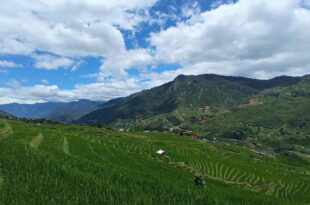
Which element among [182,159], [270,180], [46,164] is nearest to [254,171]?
[270,180]

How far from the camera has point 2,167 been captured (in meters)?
24.1

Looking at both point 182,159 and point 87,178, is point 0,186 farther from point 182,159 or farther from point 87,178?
point 182,159

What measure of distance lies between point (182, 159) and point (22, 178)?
422ft

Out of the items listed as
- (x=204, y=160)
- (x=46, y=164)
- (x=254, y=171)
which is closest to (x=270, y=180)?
(x=254, y=171)

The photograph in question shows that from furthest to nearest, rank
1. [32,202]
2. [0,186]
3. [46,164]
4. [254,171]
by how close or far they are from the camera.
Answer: [254,171]
[46,164]
[0,186]
[32,202]

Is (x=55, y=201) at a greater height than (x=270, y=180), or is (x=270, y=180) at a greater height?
(x=55, y=201)

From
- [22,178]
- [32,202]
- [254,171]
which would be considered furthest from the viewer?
[254,171]

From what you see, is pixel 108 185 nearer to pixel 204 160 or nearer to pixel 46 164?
pixel 46 164

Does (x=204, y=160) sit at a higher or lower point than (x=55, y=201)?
lower

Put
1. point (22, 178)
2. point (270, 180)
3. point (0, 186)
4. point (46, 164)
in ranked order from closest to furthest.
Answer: point (0, 186), point (22, 178), point (46, 164), point (270, 180)

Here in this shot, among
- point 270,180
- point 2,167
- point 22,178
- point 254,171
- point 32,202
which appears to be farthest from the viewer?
point 254,171

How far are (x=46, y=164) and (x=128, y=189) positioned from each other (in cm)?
860

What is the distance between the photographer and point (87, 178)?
21.5 metres

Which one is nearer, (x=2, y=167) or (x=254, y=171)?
(x=2, y=167)
